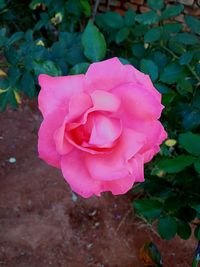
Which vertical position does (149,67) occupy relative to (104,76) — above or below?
below

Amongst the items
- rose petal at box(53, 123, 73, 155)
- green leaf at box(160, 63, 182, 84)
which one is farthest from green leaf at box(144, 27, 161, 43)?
rose petal at box(53, 123, 73, 155)

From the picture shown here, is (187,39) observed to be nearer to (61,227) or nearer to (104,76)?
(104,76)

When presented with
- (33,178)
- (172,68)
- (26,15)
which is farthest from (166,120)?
(26,15)

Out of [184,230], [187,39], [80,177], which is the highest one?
[80,177]

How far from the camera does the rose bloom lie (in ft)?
2.07

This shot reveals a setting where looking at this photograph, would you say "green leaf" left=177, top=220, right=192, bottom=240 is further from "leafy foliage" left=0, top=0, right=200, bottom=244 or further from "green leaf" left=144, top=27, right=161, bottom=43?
"green leaf" left=144, top=27, right=161, bottom=43

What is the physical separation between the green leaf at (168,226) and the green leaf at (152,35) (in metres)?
0.44

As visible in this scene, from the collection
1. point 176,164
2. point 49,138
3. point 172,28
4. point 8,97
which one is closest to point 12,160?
point 8,97

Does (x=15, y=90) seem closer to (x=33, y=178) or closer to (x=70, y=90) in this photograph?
(x=70, y=90)

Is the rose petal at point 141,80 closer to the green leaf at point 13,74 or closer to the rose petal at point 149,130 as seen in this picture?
the rose petal at point 149,130

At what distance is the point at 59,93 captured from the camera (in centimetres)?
67

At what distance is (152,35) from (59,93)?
0.62 m

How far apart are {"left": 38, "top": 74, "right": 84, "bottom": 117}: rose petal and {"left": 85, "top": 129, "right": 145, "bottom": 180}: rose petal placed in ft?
0.26

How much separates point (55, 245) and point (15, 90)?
0.79 m
